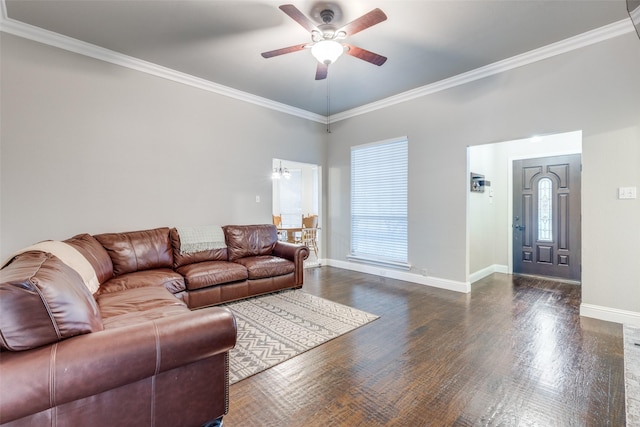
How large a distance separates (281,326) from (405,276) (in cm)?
256

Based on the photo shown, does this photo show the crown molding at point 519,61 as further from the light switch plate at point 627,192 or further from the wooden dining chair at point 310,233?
the wooden dining chair at point 310,233

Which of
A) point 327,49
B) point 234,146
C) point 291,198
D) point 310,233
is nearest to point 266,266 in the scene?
point 234,146

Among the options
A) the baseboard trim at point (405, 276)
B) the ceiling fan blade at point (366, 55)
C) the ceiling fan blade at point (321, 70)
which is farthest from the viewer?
the baseboard trim at point (405, 276)

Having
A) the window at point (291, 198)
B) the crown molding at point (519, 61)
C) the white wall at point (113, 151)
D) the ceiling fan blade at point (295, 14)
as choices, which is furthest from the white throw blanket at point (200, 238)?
the window at point (291, 198)

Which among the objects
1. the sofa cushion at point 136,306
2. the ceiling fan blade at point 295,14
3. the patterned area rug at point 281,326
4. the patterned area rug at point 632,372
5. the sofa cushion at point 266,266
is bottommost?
the patterned area rug at point 632,372

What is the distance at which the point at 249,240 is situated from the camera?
14.5 ft

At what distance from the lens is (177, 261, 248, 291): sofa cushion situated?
3.32 metres

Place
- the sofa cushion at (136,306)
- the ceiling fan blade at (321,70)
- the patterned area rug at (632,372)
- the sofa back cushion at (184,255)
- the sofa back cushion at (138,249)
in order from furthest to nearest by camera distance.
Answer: the sofa back cushion at (184,255) → the sofa back cushion at (138,249) → the ceiling fan blade at (321,70) → the sofa cushion at (136,306) → the patterned area rug at (632,372)

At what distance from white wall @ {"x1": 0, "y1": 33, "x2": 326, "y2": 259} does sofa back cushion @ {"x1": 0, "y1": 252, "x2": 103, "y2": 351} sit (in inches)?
96.1

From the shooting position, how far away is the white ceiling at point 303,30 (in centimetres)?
269

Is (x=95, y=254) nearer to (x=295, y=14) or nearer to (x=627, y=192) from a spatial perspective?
(x=295, y=14)

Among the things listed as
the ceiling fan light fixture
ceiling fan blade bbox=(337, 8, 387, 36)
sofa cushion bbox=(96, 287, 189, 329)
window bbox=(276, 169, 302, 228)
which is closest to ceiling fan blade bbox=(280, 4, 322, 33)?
the ceiling fan light fixture

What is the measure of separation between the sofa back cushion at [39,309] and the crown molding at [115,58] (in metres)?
3.08

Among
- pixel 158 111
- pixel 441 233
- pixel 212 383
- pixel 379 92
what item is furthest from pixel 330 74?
pixel 212 383
